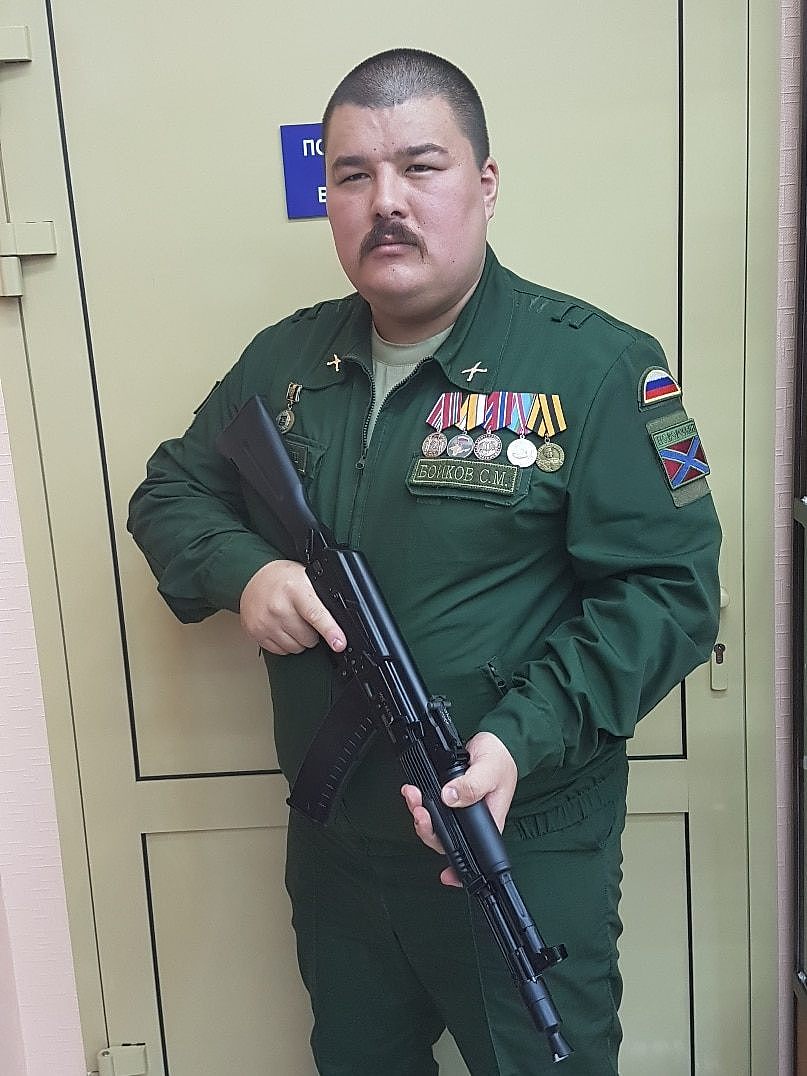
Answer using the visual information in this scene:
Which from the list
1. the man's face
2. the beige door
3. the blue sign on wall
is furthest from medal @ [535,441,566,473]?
the blue sign on wall

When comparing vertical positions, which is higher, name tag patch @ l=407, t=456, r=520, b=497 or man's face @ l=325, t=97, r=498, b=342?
man's face @ l=325, t=97, r=498, b=342

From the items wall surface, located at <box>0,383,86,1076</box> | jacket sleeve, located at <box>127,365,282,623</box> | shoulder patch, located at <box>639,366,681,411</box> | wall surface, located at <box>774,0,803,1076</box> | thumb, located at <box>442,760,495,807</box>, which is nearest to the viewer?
thumb, located at <box>442,760,495,807</box>

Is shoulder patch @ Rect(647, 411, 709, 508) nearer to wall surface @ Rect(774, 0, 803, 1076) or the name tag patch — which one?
the name tag patch

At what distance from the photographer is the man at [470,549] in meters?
1.03

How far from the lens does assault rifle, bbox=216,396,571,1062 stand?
0.96 meters

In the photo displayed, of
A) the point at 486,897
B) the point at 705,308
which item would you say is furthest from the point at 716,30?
the point at 486,897

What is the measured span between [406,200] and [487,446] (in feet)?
0.82

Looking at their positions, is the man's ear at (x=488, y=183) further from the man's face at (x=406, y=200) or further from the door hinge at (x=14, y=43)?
the door hinge at (x=14, y=43)

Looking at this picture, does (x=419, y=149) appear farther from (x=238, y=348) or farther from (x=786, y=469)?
(x=786, y=469)

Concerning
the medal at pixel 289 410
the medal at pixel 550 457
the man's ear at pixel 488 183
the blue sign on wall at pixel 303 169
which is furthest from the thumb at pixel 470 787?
the blue sign on wall at pixel 303 169

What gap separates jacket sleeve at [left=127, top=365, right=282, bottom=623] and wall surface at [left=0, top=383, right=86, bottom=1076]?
11.4 inches

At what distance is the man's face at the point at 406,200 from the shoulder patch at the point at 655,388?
207 millimetres

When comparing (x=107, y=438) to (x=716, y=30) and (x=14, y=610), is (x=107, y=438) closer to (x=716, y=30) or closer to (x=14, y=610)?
(x=14, y=610)

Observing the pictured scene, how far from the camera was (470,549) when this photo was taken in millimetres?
1085
